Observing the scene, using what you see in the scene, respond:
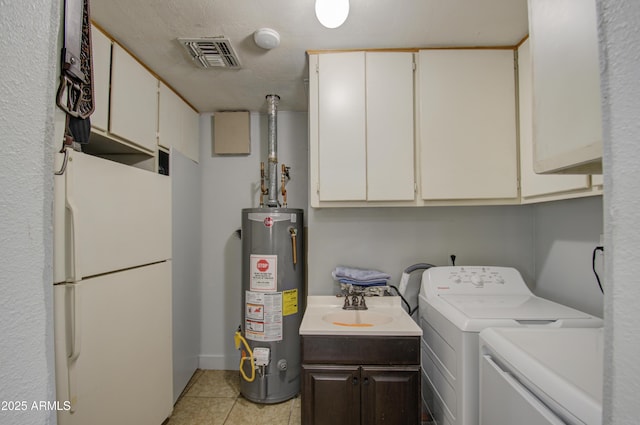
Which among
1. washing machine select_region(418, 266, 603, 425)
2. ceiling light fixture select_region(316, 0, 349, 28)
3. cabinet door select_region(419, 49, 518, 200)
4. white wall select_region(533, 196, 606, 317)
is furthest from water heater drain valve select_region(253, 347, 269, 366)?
ceiling light fixture select_region(316, 0, 349, 28)

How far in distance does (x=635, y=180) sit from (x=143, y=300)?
1950 millimetres

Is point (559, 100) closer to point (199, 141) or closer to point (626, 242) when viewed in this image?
point (626, 242)

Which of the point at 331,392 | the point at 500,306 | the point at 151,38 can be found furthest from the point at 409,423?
the point at 151,38

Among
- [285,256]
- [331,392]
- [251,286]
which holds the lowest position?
[331,392]

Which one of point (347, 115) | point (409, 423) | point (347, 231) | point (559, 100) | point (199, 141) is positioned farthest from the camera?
point (199, 141)

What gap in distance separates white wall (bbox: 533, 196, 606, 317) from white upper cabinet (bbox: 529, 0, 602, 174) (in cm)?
118

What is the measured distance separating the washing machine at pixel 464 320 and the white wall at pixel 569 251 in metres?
0.14

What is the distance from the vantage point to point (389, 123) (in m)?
1.82

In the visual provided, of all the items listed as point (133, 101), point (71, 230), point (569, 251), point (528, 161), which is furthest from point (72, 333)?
point (569, 251)

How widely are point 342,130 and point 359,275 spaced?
0.94 metres

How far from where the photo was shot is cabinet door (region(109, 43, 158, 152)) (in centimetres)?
162

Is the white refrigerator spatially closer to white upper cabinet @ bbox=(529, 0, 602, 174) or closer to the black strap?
the black strap

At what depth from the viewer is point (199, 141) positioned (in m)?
2.74

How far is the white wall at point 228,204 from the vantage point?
2676 mm
